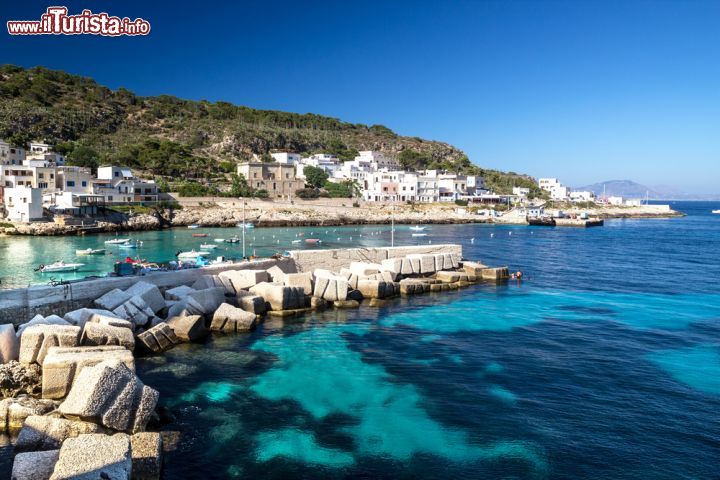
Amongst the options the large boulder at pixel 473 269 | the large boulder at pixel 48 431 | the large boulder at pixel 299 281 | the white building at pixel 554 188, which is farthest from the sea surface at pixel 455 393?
the white building at pixel 554 188

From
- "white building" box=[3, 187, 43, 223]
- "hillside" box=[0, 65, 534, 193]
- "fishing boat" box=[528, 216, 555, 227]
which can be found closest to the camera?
"white building" box=[3, 187, 43, 223]

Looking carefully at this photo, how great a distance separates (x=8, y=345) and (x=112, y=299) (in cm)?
538

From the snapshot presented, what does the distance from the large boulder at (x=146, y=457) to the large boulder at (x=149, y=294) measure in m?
11.0

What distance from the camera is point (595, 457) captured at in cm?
1189

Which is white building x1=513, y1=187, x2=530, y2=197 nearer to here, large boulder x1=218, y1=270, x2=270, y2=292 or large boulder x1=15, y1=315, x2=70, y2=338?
large boulder x1=218, y1=270, x2=270, y2=292

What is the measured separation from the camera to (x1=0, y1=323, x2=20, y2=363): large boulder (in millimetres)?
14648

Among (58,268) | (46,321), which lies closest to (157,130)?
(58,268)

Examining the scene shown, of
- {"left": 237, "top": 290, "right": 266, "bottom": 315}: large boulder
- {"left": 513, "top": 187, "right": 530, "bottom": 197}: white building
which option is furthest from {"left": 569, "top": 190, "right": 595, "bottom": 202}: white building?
{"left": 237, "top": 290, "right": 266, "bottom": 315}: large boulder

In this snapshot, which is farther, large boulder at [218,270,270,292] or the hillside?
the hillside

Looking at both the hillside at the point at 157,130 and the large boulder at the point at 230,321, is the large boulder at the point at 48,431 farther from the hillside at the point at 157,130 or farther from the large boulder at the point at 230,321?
the hillside at the point at 157,130

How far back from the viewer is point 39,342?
1447cm

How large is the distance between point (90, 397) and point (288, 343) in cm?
982

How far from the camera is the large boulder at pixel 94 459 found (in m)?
8.41

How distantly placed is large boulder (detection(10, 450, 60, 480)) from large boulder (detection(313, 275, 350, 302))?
1793 cm
